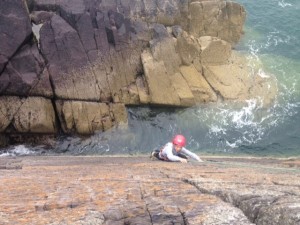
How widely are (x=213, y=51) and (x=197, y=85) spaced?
4.29m

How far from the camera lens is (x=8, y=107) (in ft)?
97.5

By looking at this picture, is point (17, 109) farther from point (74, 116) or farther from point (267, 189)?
point (267, 189)

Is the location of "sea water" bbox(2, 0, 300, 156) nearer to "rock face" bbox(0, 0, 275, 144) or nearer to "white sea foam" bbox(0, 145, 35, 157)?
"rock face" bbox(0, 0, 275, 144)

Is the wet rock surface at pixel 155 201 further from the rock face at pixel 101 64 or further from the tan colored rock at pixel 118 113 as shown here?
the tan colored rock at pixel 118 113

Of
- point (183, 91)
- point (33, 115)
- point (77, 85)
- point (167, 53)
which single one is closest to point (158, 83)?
point (183, 91)

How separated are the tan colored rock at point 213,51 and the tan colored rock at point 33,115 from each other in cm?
1551

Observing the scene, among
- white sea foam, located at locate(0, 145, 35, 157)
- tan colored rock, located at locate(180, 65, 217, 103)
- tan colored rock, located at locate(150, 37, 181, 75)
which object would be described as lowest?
white sea foam, located at locate(0, 145, 35, 157)

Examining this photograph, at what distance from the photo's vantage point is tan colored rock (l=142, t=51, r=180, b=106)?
107 feet

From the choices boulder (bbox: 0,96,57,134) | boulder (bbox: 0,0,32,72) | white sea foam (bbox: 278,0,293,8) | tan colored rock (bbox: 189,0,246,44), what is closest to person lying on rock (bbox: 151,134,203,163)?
boulder (bbox: 0,96,57,134)

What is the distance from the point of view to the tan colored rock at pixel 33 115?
29.9 m

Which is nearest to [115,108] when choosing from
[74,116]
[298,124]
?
[74,116]

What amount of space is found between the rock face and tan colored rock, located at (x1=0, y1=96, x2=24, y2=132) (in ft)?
0.25

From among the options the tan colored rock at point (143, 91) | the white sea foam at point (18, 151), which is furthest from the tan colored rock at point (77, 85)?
the white sea foam at point (18, 151)

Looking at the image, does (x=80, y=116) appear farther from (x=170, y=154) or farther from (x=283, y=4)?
(x=283, y=4)
